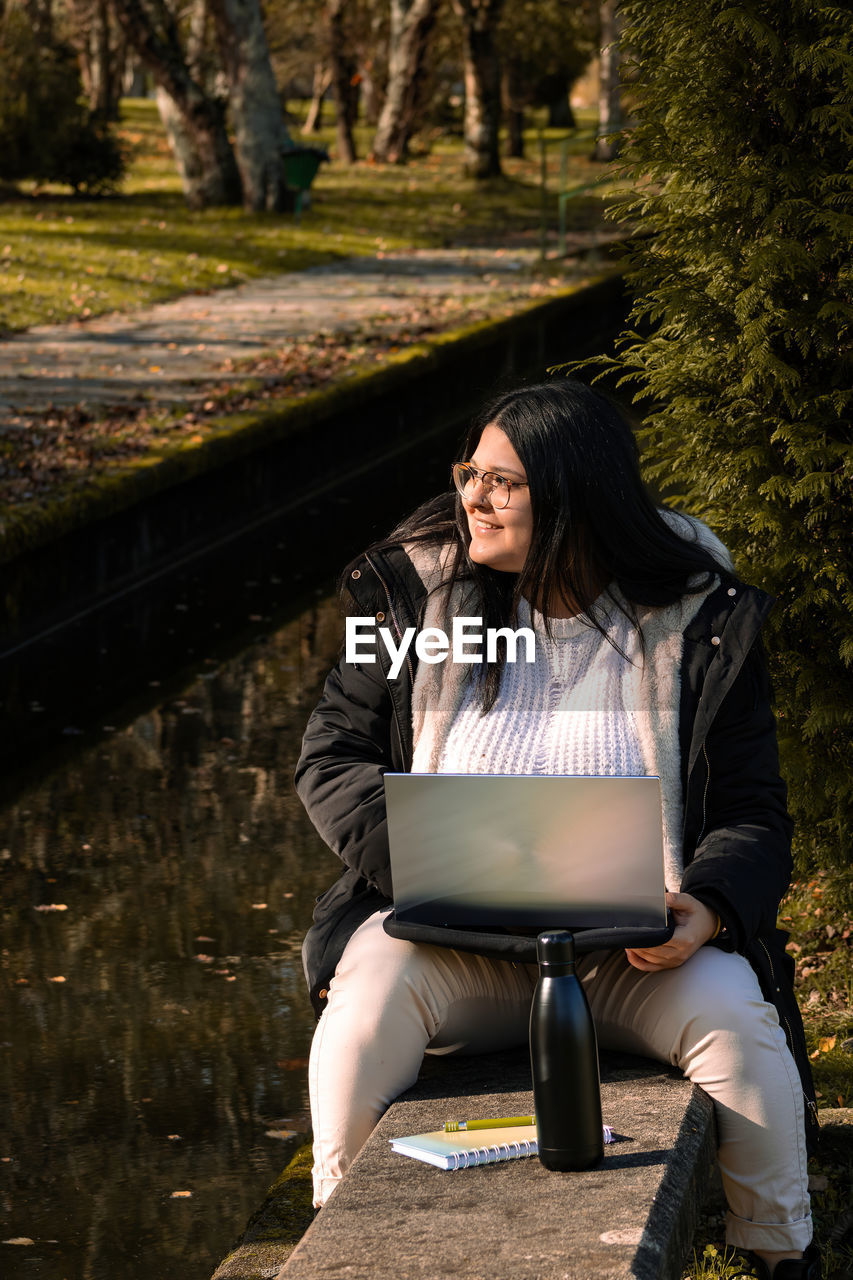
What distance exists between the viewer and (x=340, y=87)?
3719cm

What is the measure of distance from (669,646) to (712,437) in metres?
1.48

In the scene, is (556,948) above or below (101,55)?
below

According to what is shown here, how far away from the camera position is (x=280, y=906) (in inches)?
225

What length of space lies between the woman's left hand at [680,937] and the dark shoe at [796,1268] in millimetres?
533

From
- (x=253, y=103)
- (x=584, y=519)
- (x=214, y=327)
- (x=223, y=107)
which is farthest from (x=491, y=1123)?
(x=223, y=107)

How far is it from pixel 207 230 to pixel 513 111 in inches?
746

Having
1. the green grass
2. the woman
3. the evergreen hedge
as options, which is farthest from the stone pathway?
the woman

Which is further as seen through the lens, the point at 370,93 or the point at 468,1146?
the point at 370,93

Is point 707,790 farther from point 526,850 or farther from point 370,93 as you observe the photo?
point 370,93

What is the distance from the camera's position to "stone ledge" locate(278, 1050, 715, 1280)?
2.43m

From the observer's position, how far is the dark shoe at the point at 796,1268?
9.94 feet

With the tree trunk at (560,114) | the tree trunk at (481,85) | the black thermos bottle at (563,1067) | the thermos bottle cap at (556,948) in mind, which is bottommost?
the black thermos bottle at (563,1067)

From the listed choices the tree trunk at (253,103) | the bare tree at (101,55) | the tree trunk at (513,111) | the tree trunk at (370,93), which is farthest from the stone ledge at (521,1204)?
the tree trunk at (370,93)

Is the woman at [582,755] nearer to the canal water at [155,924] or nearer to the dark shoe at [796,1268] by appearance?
the dark shoe at [796,1268]
